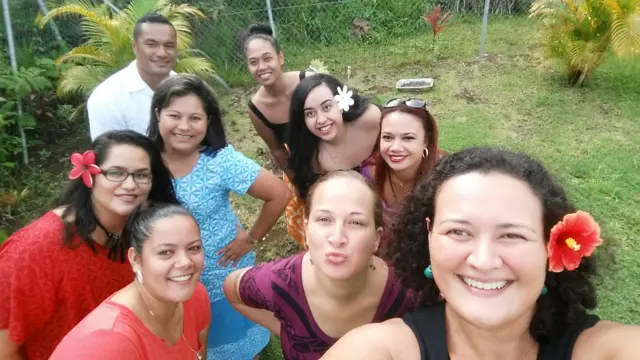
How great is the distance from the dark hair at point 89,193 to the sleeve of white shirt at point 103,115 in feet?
3.34

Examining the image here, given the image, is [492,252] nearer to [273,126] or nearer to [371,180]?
[371,180]

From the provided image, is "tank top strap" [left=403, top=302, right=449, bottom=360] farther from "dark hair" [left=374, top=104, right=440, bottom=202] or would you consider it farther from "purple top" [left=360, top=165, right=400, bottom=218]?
"dark hair" [left=374, top=104, right=440, bottom=202]

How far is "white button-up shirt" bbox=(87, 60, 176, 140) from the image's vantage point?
317cm

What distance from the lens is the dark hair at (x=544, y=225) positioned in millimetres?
1376

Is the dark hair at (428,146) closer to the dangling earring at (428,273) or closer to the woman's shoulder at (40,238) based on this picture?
the dangling earring at (428,273)

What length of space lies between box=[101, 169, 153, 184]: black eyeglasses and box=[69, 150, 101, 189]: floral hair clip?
0.14 feet

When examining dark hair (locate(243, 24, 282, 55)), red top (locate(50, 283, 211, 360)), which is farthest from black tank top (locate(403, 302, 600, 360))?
dark hair (locate(243, 24, 282, 55))

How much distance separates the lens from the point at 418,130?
2.68m

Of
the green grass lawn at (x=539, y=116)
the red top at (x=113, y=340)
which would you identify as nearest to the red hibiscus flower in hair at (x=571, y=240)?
the red top at (x=113, y=340)

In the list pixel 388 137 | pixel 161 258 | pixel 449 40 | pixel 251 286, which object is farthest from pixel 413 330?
pixel 449 40

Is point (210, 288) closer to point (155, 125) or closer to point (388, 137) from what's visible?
point (155, 125)

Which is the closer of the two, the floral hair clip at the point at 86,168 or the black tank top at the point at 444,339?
the black tank top at the point at 444,339

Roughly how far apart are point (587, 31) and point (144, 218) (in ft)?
21.4

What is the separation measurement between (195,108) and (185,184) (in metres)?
0.39
